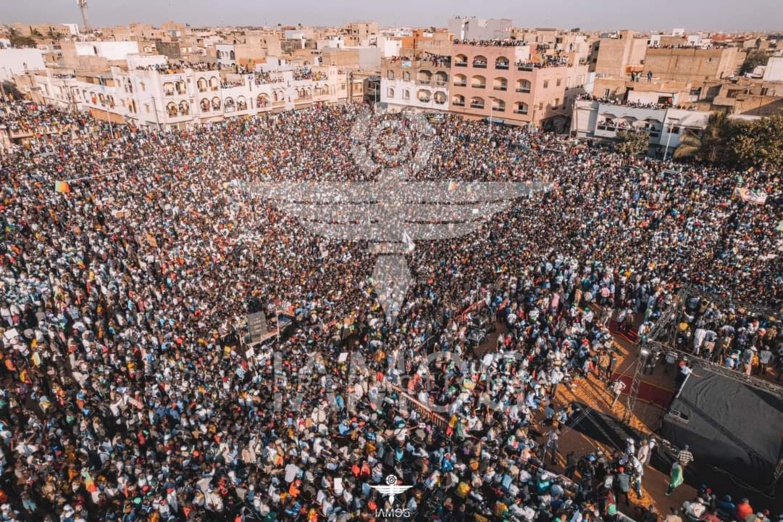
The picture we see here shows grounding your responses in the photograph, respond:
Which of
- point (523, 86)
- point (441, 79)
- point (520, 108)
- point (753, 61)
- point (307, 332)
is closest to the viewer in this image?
point (307, 332)

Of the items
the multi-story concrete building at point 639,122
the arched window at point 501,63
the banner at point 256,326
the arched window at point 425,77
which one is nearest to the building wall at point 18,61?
the arched window at point 425,77

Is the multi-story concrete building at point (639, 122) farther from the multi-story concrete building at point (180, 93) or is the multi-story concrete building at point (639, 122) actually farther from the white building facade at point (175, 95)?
the white building facade at point (175, 95)

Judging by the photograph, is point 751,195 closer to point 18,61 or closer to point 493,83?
point 493,83

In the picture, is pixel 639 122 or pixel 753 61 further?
pixel 753 61

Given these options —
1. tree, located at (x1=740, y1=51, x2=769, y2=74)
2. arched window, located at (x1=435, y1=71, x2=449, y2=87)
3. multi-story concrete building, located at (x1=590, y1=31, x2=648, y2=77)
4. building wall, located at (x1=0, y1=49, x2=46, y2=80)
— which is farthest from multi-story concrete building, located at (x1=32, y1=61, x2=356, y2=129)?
tree, located at (x1=740, y1=51, x2=769, y2=74)

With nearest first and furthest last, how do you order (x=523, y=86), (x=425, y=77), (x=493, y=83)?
(x=523, y=86) → (x=493, y=83) → (x=425, y=77)

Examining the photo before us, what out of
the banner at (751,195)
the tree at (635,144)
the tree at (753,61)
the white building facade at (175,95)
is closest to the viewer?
the banner at (751,195)

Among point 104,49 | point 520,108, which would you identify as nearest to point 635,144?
point 520,108
